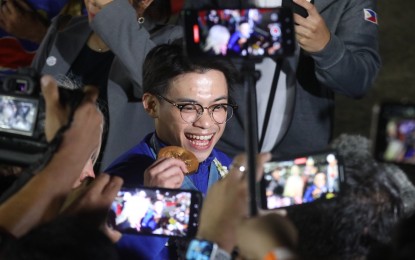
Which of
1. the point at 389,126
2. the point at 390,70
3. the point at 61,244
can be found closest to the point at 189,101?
the point at 389,126

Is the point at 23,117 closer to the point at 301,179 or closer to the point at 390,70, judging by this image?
the point at 301,179

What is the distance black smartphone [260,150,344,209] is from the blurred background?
310 cm

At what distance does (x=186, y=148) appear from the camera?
2932 mm

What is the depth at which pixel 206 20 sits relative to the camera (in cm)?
217

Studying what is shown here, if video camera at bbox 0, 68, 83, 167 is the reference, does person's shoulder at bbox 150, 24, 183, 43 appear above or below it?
above

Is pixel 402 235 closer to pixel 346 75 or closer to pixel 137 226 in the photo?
pixel 137 226

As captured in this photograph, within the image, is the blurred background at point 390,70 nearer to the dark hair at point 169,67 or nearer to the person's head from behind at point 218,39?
the dark hair at point 169,67

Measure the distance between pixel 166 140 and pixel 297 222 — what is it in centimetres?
88

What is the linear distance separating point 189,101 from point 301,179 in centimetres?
83

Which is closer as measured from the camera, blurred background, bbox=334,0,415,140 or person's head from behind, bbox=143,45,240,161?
person's head from behind, bbox=143,45,240,161

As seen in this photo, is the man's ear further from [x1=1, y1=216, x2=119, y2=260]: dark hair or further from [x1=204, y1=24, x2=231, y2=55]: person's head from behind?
[x1=1, y1=216, x2=119, y2=260]: dark hair

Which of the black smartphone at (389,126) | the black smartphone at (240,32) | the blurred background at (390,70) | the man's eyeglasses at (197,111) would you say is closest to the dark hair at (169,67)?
the man's eyeglasses at (197,111)

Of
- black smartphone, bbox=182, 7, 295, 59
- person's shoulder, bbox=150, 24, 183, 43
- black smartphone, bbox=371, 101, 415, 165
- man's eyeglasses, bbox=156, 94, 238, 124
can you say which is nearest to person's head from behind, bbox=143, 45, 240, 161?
man's eyeglasses, bbox=156, 94, 238, 124

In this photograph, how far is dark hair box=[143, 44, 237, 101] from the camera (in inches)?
116
